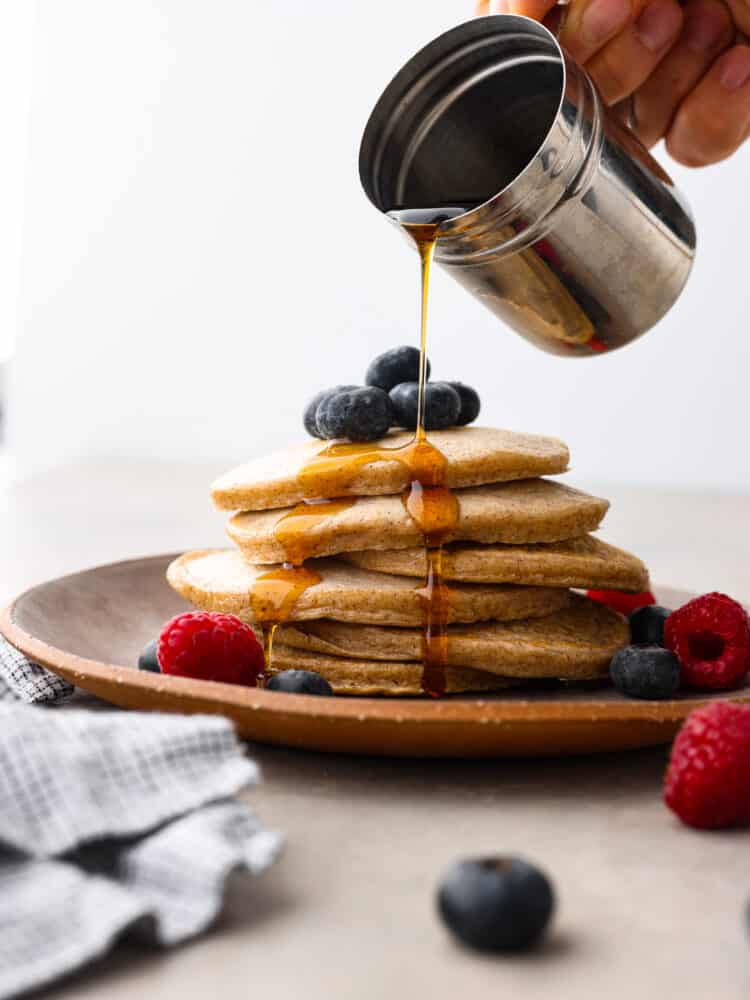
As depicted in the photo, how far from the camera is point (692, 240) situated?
1.48 metres

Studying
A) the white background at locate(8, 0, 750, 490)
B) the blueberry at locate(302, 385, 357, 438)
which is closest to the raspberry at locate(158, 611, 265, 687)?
the blueberry at locate(302, 385, 357, 438)

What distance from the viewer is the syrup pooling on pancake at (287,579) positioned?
1320 mm

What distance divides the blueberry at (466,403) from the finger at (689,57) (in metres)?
0.59

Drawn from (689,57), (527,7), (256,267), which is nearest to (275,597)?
(527,7)

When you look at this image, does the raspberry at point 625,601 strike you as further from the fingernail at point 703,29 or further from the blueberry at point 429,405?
the fingernail at point 703,29

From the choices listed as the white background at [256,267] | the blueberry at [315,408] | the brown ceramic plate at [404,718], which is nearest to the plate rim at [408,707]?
the brown ceramic plate at [404,718]

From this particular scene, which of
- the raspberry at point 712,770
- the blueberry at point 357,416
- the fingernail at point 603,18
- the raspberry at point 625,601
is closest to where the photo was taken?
the raspberry at point 712,770

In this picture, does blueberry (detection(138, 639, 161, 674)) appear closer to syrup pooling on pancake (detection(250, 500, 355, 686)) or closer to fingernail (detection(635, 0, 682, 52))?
syrup pooling on pancake (detection(250, 500, 355, 686))

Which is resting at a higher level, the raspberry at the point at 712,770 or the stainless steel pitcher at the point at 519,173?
the stainless steel pitcher at the point at 519,173

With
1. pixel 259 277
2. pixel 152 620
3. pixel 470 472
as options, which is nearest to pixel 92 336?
pixel 259 277

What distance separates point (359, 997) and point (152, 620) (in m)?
0.93

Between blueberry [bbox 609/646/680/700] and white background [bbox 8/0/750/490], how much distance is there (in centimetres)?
274

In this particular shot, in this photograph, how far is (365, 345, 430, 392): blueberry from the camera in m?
1.48

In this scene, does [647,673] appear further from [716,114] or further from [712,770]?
[716,114]
